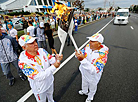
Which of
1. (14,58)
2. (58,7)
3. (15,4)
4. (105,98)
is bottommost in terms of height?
(105,98)

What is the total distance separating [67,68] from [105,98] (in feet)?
6.20

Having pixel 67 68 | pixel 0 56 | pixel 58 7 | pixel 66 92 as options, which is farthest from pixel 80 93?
pixel 0 56

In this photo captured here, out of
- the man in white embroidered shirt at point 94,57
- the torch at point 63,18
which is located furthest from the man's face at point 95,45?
the torch at point 63,18

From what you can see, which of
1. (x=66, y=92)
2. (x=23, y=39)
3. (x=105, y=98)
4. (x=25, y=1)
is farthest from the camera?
(x=25, y=1)

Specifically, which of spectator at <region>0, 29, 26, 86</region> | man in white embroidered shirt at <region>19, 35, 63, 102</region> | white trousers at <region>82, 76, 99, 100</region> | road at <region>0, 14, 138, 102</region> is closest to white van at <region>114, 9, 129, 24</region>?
road at <region>0, 14, 138, 102</region>

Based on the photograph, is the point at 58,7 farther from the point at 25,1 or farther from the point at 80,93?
the point at 25,1

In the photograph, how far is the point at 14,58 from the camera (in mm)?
3145

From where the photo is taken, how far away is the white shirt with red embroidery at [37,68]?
1627 mm

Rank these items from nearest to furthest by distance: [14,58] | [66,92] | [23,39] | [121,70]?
[23,39] < [66,92] < [14,58] < [121,70]

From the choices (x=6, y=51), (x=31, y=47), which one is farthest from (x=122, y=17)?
(x=31, y=47)

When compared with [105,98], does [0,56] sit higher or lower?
higher

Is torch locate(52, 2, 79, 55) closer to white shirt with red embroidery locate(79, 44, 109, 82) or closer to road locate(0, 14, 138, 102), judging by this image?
white shirt with red embroidery locate(79, 44, 109, 82)

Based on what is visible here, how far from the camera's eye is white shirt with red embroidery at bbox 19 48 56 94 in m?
1.63

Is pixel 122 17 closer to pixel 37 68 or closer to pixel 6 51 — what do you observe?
pixel 6 51
